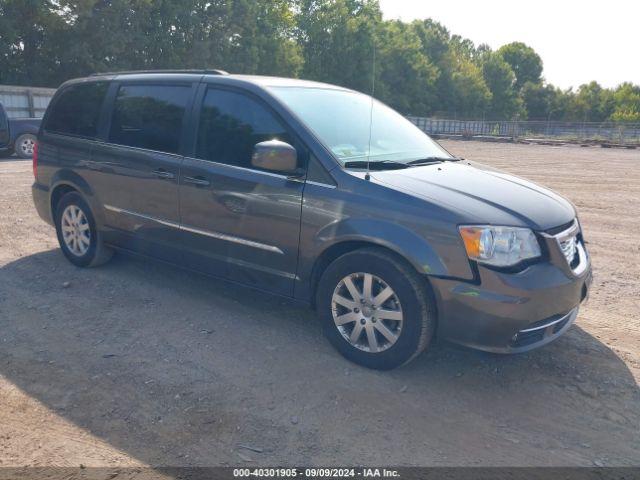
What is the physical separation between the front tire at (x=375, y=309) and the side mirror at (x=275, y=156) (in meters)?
0.76

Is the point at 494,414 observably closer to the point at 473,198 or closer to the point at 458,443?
the point at 458,443

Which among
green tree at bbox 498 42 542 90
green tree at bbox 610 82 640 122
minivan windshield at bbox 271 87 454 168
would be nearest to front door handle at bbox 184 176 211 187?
minivan windshield at bbox 271 87 454 168

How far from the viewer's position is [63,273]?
225 inches

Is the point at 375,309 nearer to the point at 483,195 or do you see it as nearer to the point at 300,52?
the point at 483,195

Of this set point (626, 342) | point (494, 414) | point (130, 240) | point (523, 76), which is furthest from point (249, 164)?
point (523, 76)

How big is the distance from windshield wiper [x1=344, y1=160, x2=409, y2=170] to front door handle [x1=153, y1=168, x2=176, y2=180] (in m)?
1.61

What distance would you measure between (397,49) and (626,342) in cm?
7376

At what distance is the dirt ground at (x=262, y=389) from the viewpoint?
3.04 m

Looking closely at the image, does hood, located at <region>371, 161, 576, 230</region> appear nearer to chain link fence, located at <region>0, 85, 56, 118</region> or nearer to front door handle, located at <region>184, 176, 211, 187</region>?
front door handle, located at <region>184, 176, 211, 187</region>

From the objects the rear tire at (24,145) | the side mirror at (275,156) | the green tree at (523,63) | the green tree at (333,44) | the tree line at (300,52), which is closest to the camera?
the side mirror at (275,156)

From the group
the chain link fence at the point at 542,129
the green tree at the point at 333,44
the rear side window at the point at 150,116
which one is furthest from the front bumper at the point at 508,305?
the green tree at the point at 333,44

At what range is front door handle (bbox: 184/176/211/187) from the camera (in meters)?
4.54

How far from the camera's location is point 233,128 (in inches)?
179

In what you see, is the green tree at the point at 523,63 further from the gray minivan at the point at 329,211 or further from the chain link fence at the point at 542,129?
the gray minivan at the point at 329,211
